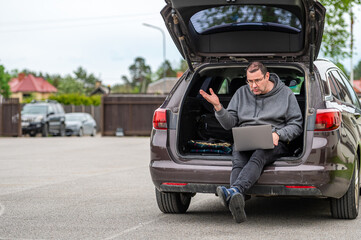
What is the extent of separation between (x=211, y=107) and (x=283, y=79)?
36.4 inches

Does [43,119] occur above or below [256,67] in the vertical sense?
below

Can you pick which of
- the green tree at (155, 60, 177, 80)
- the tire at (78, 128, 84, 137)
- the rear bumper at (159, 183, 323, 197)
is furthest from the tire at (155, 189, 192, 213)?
the green tree at (155, 60, 177, 80)

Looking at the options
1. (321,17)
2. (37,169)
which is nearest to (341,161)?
(321,17)

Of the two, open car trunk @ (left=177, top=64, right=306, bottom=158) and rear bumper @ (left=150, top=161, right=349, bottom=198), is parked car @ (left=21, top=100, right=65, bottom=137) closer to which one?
open car trunk @ (left=177, top=64, right=306, bottom=158)

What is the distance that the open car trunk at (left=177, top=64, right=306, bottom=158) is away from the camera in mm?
7371

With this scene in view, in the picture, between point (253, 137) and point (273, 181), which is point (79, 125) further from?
point (273, 181)

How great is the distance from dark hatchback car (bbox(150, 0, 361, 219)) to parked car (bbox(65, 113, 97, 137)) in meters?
28.4

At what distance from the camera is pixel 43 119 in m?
33.8

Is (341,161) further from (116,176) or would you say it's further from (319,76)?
(116,176)

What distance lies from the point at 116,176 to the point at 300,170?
6.35 metres

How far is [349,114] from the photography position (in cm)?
732

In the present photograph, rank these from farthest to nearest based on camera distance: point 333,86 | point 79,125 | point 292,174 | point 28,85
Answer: point 28,85 → point 79,125 → point 333,86 → point 292,174

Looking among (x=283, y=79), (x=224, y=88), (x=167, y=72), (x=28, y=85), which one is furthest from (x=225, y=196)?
(x=167, y=72)

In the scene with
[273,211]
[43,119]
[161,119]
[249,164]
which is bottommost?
[43,119]
